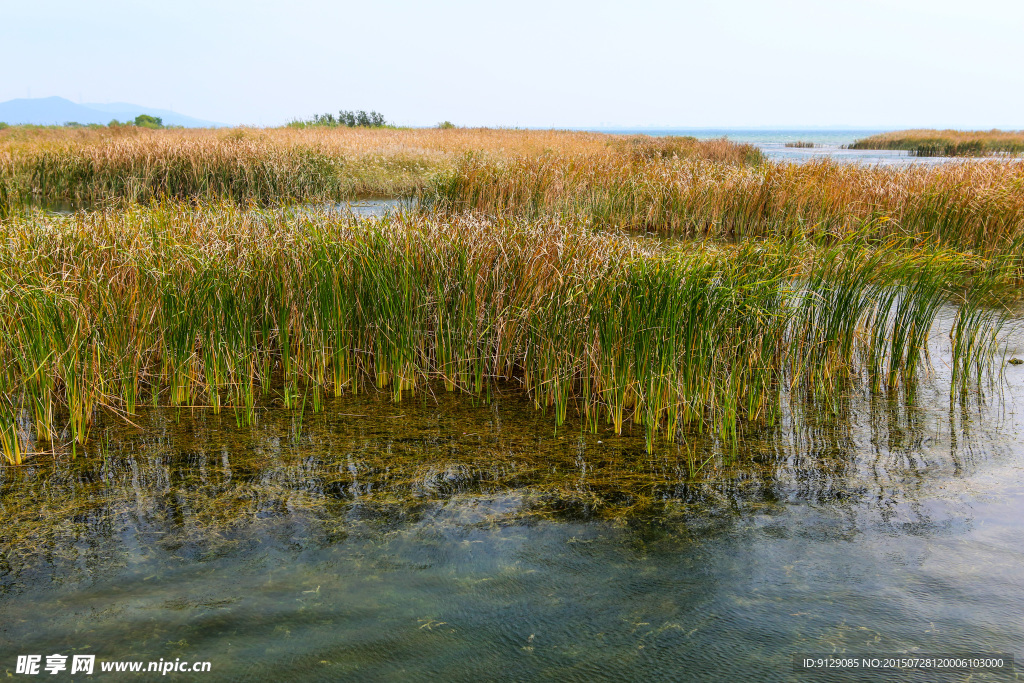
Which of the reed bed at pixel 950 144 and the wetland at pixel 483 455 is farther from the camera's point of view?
the reed bed at pixel 950 144

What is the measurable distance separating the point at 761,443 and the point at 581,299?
1.40m

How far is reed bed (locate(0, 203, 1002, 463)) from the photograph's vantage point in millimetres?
3938

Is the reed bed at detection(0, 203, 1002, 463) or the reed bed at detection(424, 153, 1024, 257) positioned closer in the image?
the reed bed at detection(0, 203, 1002, 463)

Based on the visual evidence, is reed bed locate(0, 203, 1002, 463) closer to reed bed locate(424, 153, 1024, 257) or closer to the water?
the water

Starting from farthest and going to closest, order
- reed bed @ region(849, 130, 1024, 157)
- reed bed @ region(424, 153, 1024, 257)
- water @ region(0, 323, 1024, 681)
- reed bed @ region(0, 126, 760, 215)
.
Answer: reed bed @ region(849, 130, 1024, 157) < reed bed @ region(0, 126, 760, 215) < reed bed @ region(424, 153, 1024, 257) < water @ region(0, 323, 1024, 681)

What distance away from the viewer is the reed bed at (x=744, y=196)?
8672 mm

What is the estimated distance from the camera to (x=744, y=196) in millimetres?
10125

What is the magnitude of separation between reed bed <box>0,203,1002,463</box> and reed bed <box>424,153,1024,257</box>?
13.4 feet

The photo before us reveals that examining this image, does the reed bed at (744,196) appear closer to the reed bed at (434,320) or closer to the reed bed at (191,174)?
the reed bed at (191,174)

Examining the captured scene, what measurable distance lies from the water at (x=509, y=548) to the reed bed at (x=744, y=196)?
546 centimetres

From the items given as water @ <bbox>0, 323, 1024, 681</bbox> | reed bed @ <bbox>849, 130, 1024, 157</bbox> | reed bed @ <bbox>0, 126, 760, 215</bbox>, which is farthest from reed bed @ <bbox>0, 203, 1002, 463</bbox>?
reed bed @ <bbox>849, 130, 1024, 157</bbox>

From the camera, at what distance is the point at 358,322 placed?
4.76 meters

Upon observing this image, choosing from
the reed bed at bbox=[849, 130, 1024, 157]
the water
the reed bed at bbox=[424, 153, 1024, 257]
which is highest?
the reed bed at bbox=[849, 130, 1024, 157]

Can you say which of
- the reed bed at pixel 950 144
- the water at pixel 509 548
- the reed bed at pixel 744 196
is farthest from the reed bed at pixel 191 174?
the reed bed at pixel 950 144
